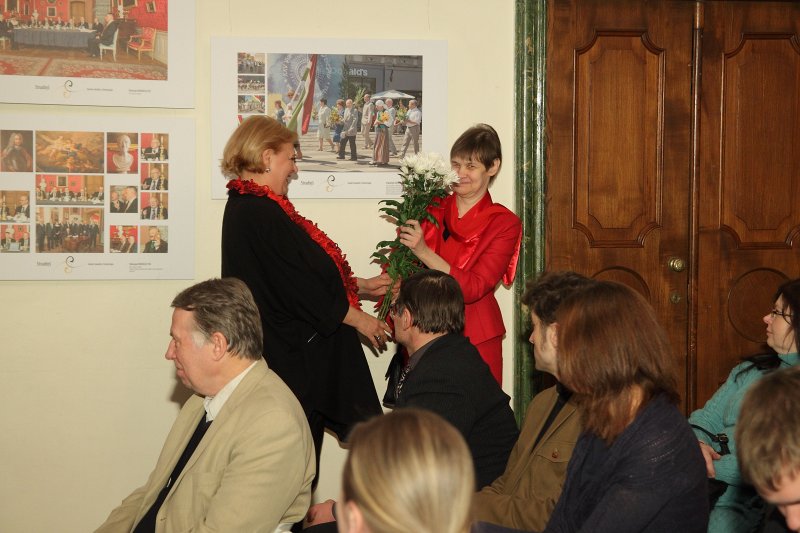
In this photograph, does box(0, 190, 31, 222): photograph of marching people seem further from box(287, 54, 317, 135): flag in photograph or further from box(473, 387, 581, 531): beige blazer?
box(473, 387, 581, 531): beige blazer

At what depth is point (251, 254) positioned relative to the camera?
12.8 ft

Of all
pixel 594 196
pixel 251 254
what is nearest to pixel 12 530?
pixel 251 254

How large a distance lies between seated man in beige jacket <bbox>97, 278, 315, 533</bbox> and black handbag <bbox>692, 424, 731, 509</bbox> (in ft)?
4.46

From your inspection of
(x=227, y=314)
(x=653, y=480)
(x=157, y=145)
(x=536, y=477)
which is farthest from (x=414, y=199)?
(x=653, y=480)

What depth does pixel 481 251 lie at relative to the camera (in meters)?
4.21

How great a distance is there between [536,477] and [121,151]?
272cm

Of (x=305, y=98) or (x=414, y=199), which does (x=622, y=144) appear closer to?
(x=414, y=199)

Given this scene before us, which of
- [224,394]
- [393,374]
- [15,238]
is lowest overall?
[393,374]

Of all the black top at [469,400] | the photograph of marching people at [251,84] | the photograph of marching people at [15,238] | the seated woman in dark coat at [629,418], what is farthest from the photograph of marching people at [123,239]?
the seated woman in dark coat at [629,418]

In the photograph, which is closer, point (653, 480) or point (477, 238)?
point (653, 480)

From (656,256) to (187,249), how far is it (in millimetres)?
2332

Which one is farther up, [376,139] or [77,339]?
[376,139]

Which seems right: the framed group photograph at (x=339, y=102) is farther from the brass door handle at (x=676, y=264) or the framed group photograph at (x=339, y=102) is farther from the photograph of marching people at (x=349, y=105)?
the brass door handle at (x=676, y=264)

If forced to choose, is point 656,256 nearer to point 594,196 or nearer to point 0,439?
point 594,196
